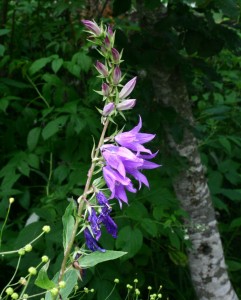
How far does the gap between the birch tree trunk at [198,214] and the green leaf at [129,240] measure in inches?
18.5

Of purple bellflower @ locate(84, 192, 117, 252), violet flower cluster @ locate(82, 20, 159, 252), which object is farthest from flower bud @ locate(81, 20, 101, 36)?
purple bellflower @ locate(84, 192, 117, 252)

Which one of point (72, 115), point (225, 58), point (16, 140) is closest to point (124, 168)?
point (72, 115)

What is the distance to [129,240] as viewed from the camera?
76.5 inches

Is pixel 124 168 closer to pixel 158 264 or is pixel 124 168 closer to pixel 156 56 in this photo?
pixel 156 56

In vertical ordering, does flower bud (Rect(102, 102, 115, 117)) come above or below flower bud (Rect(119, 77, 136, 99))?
below

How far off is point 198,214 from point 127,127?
0.53 meters

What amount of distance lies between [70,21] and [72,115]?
855 millimetres

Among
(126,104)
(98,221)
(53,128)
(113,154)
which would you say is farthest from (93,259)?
(53,128)

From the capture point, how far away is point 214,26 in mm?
2094

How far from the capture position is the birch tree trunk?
239cm

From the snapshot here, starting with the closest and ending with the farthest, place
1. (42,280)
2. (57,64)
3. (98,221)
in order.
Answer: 1. (42,280)
2. (98,221)
3. (57,64)

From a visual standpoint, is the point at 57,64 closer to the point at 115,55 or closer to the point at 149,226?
the point at 149,226

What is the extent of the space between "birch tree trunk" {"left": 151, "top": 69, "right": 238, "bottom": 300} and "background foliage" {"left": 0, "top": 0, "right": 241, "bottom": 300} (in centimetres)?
7

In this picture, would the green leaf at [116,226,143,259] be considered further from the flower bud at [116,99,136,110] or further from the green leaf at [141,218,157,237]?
the flower bud at [116,99,136,110]
